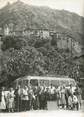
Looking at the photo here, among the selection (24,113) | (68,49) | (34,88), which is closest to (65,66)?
(68,49)

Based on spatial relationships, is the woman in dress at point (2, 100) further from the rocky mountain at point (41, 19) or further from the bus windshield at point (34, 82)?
the rocky mountain at point (41, 19)

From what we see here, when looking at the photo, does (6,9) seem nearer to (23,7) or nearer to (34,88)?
(23,7)

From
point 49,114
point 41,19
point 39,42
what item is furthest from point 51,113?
point 41,19

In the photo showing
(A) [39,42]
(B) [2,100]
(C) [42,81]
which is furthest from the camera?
(A) [39,42]

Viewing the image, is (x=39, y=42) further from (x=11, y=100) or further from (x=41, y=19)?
(x=11, y=100)

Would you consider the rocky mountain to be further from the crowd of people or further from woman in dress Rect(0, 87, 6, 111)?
woman in dress Rect(0, 87, 6, 111)

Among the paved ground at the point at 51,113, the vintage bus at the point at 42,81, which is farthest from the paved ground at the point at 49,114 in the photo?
the vintage bus at the point at 42,81
